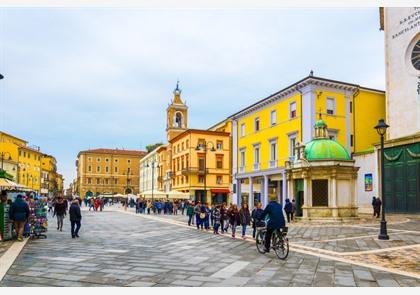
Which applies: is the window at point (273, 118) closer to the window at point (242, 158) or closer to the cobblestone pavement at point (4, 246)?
the window at point (242, 158)

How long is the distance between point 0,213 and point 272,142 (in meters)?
29.1

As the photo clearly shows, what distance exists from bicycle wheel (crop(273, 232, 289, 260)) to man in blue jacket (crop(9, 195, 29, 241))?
898cm

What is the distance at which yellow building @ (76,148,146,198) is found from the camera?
115188 millimetres

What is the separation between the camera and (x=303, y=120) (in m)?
35.6

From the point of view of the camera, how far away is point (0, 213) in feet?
49.0

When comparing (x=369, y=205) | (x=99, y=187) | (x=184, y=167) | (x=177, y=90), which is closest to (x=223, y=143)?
(x=184, y=167)

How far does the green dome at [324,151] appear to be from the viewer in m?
24.8

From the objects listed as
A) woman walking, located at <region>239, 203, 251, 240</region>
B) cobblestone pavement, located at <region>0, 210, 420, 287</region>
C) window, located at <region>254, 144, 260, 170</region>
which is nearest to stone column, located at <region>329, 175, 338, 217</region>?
woman walking, located at <region>239, 203, 251, 240</region>

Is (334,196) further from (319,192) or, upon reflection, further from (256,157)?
(256,157)

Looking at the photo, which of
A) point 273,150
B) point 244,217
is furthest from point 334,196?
point 273,150

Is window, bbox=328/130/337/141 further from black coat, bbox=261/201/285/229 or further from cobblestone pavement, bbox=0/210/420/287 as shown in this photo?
black coat, bbox=261/201/285/229

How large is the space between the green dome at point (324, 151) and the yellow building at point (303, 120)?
868cm

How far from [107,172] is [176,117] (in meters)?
47.3

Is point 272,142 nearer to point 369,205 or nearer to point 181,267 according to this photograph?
point 369,205
